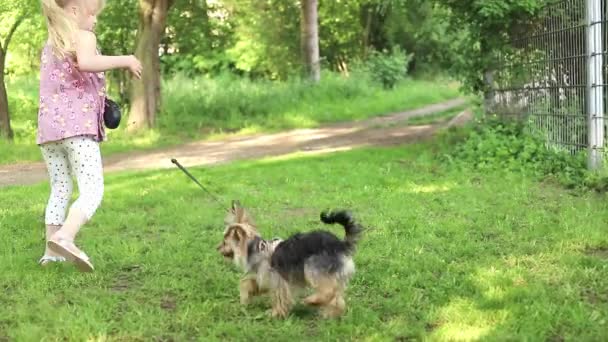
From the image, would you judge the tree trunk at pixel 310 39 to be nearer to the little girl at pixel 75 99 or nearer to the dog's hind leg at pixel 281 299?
the little girl at pixel 75 99

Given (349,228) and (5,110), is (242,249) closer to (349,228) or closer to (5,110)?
(349,228)

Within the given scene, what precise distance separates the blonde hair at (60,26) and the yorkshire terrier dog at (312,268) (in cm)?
201

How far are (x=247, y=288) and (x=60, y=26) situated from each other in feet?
7.42

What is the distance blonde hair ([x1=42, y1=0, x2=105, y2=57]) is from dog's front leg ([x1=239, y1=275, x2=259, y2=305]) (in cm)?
200

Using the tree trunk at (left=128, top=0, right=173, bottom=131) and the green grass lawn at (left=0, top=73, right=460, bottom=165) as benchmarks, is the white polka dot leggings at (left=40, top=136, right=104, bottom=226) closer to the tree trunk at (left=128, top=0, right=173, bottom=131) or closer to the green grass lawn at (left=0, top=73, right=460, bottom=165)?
the green grass lawn at (left=0, top=73, right=460, bottom=165)

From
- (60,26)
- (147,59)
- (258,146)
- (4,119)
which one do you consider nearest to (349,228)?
(60,26)

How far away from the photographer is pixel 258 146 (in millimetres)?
14227

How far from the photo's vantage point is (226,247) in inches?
182

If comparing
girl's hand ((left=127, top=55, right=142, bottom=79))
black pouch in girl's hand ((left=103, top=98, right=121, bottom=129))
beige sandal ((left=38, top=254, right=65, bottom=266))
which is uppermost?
girl's hand ((left=127, top=55, right=142, bottom=79))

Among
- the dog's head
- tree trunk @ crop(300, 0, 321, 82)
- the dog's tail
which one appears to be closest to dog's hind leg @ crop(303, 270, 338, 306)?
the dog's tail

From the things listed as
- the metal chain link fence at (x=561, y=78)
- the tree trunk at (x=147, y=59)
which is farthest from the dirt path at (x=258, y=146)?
the metal chain link fence at (x=561, y=78)

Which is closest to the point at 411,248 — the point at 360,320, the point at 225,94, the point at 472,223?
the point at 472,223

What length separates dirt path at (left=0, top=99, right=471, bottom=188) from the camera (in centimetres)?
1204

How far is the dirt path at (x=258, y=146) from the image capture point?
1204 cm
